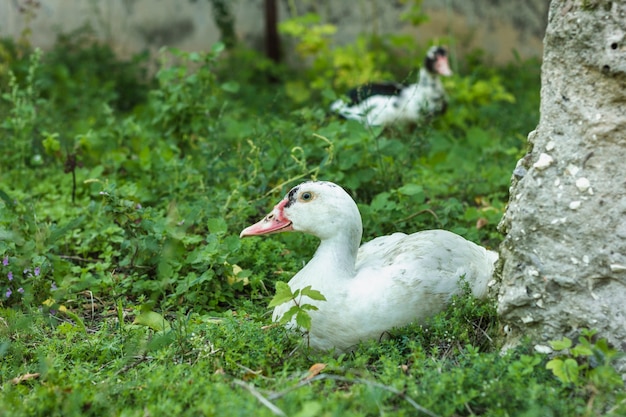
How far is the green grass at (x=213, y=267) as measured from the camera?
10.4 ft

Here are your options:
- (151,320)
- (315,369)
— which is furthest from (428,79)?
(315,369)

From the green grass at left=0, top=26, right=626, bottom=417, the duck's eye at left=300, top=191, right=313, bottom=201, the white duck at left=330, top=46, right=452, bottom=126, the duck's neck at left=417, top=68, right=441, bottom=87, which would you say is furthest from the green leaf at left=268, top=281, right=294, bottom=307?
the duck's neck at left=417, top=68, right=441, bottom=87

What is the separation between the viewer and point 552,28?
3424 mm

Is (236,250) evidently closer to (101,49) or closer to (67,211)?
(67,211)

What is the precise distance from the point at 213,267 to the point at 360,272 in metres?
0.91

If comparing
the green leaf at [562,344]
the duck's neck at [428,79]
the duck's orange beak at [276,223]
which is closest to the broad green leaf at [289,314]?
the duck's orange beak at [276,223]

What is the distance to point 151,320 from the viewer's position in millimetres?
4195

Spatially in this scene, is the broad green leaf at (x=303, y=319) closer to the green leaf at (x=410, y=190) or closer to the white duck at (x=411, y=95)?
the green leaf at (x=410, y=190)

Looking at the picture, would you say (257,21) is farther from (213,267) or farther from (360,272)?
(360,272)

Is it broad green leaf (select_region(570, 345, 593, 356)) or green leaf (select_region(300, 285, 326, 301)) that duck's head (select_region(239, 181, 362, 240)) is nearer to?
green leaf (select_region(300, 285, 326, 301))

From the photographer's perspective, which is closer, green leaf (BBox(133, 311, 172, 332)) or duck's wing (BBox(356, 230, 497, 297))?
duck's wing (BBox(356, 230, 497, 297))

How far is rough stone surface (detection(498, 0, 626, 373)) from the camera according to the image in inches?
129

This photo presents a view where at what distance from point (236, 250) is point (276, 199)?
827mm

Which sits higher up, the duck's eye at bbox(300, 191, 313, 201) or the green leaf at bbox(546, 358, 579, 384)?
the duck's eye at bbox(300, 191, 313, 201)
